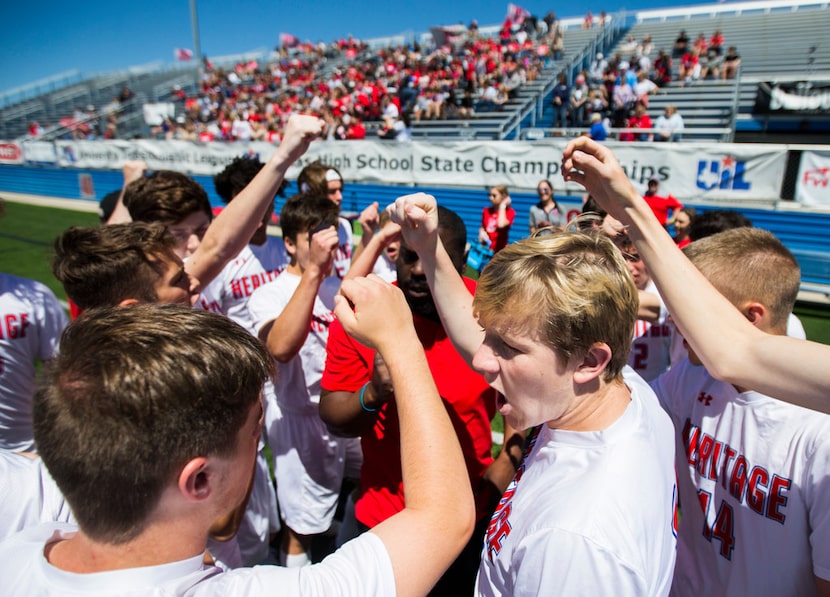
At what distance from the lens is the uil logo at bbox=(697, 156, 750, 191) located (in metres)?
8.96

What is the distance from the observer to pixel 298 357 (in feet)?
9.68

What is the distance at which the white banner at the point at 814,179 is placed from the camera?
8297 mm

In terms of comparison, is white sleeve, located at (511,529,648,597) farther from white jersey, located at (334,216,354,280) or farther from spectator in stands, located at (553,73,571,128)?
spectator in stands, located at (553,73,571,128)

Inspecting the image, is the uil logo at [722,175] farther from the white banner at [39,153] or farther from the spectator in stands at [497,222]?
the white banner at [39,153]

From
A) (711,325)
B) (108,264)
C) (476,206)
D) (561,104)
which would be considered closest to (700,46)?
(561,104)

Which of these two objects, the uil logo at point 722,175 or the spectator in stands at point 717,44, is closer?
the uil logo at point 722,175

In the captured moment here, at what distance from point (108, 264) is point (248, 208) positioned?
607 mm

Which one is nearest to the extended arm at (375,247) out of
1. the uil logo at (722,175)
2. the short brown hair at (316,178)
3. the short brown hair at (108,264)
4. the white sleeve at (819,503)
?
the short brown hair at (108,264)

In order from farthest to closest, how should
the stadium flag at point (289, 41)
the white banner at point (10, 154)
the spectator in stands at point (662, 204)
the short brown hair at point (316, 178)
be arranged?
1. the stadium flag at point (289, 41)
2. the white banner at point (10, 154)
3. the spectator in stands at point (662, 204)
4. the short brown hair at point (316, 178)

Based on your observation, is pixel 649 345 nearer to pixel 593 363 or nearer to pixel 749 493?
pixel 749 493

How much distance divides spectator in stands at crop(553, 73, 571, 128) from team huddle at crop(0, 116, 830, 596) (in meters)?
14.9

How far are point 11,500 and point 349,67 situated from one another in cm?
2983

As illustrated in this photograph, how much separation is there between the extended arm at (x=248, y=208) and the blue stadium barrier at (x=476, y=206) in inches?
261

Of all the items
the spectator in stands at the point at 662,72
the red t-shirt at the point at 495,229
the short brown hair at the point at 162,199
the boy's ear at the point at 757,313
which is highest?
the spectator in stands at the point at 662,72
